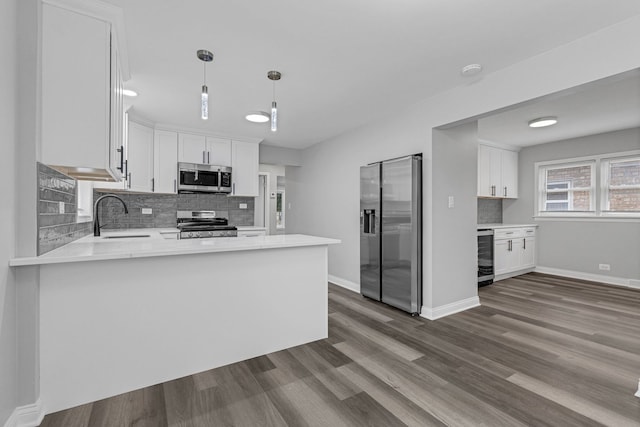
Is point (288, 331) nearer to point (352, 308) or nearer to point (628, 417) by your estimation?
point (352, 308)

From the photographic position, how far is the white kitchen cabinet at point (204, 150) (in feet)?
14.3

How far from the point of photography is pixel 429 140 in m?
3.20

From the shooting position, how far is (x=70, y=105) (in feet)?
5.40

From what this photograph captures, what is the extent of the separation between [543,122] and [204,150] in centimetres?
479

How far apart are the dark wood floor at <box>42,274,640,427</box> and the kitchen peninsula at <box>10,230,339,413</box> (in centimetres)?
11

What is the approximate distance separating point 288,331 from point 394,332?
102cm

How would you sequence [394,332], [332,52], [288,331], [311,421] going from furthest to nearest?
[394,332], [288,331], [332,52], [311,421]

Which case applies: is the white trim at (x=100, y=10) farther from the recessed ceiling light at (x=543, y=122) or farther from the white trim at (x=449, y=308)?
the recessed ceiling light at (x=543, y=122)

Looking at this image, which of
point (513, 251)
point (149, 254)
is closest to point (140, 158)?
point (149, 254)

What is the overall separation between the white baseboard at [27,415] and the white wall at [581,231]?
6702 mm

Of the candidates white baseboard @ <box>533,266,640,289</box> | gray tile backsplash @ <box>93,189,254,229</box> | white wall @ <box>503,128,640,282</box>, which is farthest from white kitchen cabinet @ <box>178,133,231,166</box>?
white baseboard @ <box>533,266,640,289</box>

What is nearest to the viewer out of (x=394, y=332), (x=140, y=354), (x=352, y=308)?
(x=140, y=354)

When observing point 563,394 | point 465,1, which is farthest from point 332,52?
point 563,394

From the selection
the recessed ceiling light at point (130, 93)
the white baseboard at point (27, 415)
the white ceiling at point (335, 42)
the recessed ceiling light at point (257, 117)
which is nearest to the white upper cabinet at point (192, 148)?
the white ceiling at point (335, 42)
